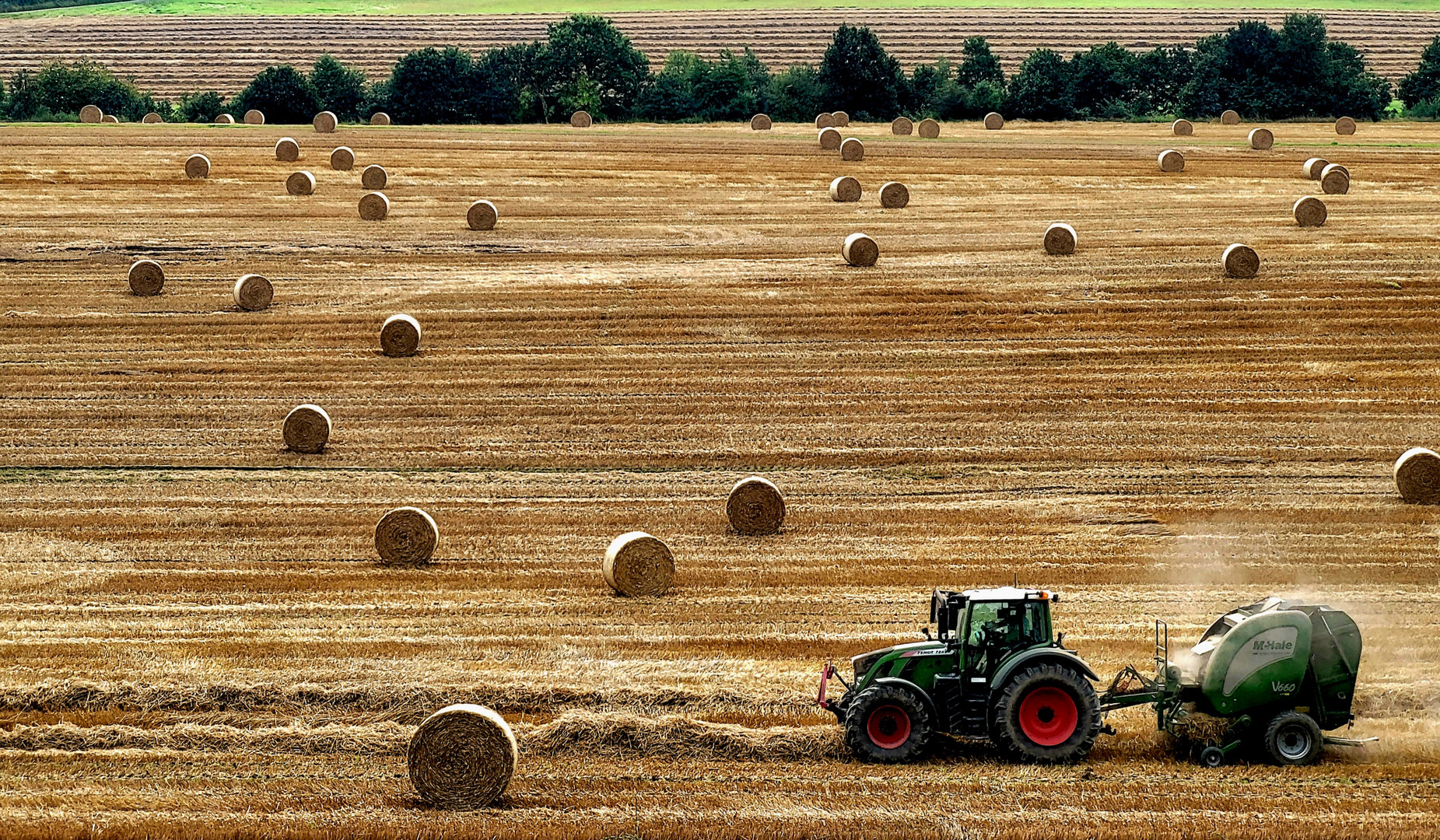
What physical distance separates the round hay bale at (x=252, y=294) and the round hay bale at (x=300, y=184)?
30.8 ft

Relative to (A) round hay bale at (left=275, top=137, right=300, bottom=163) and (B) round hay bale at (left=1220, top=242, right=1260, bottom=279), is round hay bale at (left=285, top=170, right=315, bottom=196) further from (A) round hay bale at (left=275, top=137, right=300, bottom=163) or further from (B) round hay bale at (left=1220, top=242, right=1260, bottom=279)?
(B) round hay bale at (left=1220, top=242, right=1260, bottom=279)

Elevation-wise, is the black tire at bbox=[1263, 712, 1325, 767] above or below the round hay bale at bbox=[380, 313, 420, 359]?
below

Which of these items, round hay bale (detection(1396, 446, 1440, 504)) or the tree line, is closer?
round hay bale (detection(1396, 446, 1440, 504))

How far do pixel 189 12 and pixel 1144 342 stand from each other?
6814cm

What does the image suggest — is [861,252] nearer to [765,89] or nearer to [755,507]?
[755,507]

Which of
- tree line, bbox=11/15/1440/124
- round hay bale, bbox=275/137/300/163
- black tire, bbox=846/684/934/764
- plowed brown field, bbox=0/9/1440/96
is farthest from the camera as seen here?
plowed brown field, bbox=0/9/1440/96

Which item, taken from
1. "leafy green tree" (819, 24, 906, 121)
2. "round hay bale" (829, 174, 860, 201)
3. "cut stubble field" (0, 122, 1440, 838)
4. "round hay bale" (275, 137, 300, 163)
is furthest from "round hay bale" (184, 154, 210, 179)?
"leafy green tree" (819, 24, 906, 121)

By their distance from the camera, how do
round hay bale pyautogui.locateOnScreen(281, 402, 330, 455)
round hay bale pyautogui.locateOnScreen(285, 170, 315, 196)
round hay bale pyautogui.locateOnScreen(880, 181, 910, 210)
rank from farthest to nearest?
1. round hay bale pyautogui.locateOnScreen(285, 170, 315, 196)
2. round hay bale pyautogui.locateOnScreen(880, 181, 910, 210)
3. round hay bale pyautogui.locateOnScreen(281, 402, 330, 455)

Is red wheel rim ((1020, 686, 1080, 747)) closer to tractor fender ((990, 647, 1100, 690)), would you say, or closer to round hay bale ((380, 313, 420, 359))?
tractor fender ((990, 647, 1100, 690))

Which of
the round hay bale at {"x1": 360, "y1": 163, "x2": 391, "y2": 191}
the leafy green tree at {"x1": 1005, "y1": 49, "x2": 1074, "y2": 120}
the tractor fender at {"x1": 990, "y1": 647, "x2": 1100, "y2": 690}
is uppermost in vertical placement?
the leafy green tree at {"x1": 1005, "y1": 49, "x2": 1074, "y2": 120}

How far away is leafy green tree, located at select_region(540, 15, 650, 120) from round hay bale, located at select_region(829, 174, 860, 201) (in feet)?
65.6

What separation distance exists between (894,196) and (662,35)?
33040 mm

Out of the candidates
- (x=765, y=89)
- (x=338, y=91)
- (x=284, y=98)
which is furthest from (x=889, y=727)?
(x=338, y=91)

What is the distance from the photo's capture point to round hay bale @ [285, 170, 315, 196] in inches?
1575
